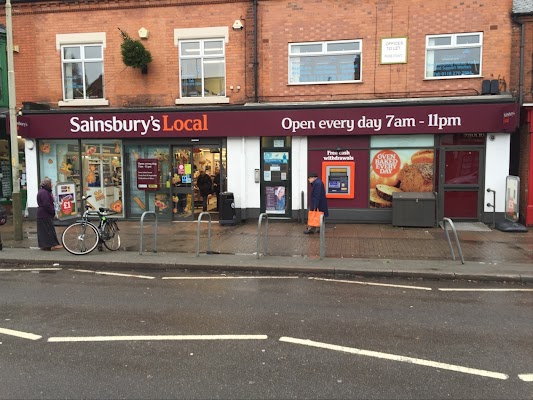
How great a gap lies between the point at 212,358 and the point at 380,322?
2.24m

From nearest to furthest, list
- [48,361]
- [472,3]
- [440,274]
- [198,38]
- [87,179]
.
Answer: [48,361] < [440,274] < [472,3] < [198,38] < [87,179]

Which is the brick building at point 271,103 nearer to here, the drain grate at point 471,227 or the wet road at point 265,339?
the drain grate at point 471,227

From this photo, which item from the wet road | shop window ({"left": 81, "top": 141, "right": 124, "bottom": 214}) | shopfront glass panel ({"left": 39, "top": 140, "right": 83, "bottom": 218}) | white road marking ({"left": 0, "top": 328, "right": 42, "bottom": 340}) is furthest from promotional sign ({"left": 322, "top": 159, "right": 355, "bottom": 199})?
white road marking ({"left": 0, "top": 328, "right": 42, "bottom": 340})

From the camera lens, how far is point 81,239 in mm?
9219

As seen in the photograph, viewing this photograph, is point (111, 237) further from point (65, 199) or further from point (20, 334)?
point (20, 334)

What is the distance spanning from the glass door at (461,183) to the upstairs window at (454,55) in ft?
7.60

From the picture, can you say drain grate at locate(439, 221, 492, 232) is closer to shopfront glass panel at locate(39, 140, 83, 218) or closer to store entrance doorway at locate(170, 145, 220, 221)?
store entrance doorway at locate(170, 145, 220, 221)

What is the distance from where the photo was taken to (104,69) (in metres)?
14.0

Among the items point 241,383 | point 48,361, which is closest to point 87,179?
point 48,361

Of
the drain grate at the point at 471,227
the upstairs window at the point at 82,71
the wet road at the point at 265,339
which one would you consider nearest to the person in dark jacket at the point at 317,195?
the drain grate at the point at 471,227

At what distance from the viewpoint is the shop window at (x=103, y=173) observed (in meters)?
14.5

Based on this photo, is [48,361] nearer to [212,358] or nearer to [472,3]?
[212,358]

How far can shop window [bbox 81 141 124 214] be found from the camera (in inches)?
570

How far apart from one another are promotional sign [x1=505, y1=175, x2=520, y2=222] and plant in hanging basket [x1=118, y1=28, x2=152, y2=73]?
11.5 meters
